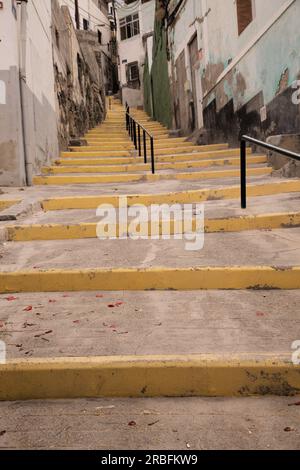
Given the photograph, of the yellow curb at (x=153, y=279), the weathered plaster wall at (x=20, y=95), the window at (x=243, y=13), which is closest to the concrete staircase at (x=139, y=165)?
the weathered plaster wall at (x=20, y=95)

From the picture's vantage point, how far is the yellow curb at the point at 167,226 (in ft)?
13.4

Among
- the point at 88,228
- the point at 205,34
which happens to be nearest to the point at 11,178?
the point at 88,228

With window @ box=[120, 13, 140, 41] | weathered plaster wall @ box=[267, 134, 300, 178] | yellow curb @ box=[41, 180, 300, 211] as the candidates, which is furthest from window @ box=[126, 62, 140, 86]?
yellow curb @ box=[41, 180, 300, 211]

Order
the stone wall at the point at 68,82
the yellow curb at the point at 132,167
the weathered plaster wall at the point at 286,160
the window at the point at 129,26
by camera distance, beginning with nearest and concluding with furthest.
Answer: the weathered plaster wall at the point at 286,160
the yellow curb at the point at 132,167
the stone wall at the point at 68,82
the window at the point at 129,26

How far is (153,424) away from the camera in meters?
1.70

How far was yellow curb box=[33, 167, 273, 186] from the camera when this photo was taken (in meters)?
7.10

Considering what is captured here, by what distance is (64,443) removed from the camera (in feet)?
5.29

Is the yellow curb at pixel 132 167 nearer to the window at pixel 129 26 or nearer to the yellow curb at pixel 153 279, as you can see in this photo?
the yellow curb at pixel 153 279

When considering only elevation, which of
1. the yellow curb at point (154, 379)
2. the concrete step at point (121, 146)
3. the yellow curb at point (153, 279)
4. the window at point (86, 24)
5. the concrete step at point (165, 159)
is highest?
the window at point (86, 24)

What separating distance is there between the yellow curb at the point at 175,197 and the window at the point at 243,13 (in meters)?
4.93

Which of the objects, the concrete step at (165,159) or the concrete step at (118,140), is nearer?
the concrete step at (165,159)

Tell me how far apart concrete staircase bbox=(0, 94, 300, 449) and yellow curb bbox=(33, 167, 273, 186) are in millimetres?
1983
